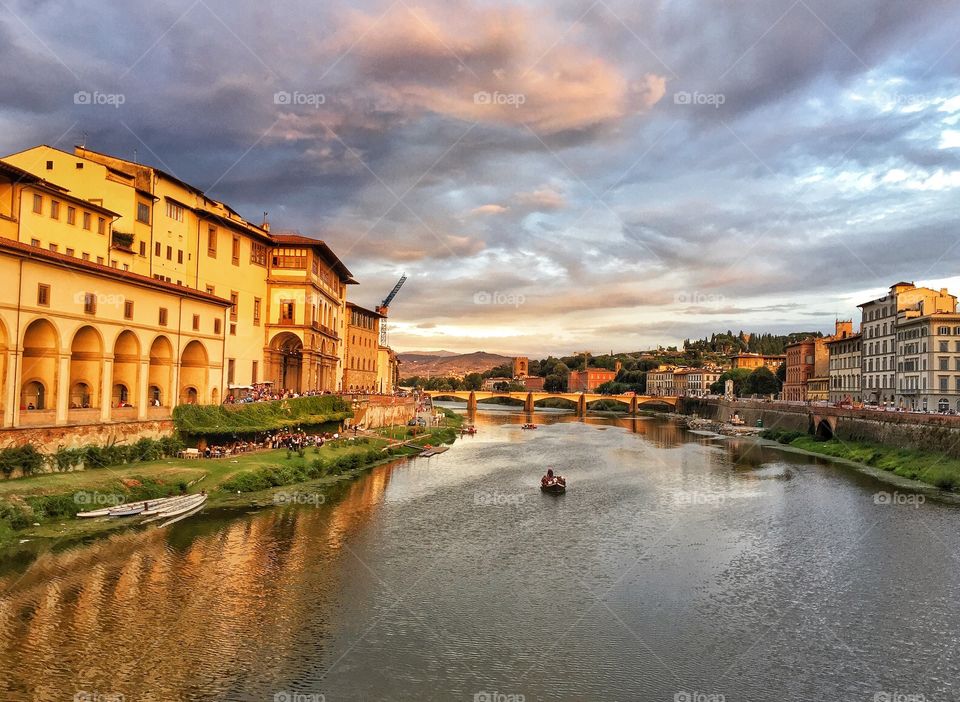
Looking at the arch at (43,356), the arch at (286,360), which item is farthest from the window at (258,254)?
the arch at (43,356)

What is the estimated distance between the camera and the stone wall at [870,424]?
49.0 meters

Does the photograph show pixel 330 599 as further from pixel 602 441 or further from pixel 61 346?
pixel 602 441

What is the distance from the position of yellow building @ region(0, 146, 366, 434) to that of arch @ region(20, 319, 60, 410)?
64mm

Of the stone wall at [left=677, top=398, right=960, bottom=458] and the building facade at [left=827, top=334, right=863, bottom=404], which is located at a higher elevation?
the building facade at [left=827, top=334, right=863, bottom=404]

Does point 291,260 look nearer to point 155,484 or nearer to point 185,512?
point 155,484

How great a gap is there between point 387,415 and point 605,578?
5589 centimetres

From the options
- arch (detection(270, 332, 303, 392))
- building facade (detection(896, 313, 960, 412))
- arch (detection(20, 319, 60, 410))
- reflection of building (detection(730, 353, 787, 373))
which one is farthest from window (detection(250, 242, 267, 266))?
reflection of building (detection(730, 353, 787, 373))

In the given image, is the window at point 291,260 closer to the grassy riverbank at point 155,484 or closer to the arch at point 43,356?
the grassy riverbank at point 155,484

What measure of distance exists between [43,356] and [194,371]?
13.1m

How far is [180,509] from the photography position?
3011cm

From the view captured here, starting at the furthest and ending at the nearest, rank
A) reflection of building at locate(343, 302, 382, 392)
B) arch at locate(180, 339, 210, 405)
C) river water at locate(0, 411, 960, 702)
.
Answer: reflection of building at locate(343, 302, 382, 392), arch at locate(180, 339, 210, 405), river water at locate(0, 411, 960, 702)

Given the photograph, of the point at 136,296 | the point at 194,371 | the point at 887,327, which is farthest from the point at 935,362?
the point at 136,296

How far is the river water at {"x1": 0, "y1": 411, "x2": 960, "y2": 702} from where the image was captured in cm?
1617

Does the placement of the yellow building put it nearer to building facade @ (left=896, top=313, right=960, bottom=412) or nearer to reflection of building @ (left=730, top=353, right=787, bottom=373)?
building facade @ (left=896, top=313, right=960, bottom=412)
